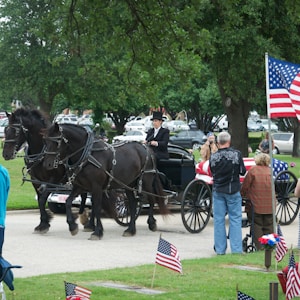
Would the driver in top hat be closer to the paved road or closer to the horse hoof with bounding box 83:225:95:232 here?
the paved road

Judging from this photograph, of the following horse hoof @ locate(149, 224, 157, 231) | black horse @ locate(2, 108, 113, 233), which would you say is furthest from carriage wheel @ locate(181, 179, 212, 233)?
black horse @ locate(2, 108, 113, 233)

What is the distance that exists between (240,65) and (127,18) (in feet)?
22.7

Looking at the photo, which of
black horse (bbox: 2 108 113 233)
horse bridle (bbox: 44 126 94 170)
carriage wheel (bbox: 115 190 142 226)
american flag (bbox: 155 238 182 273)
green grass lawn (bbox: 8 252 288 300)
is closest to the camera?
green grass lawn (bbox: 8 252 288 300)

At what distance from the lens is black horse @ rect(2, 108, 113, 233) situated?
16.5 meters

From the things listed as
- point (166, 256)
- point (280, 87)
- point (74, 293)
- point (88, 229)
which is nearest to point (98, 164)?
point (88, 229)

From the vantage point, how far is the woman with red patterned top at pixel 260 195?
14.1 m

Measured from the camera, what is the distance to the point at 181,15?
14.8m

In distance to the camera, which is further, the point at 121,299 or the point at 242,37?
the point at 242,37

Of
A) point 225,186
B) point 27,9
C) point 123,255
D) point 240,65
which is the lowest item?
point 123,255

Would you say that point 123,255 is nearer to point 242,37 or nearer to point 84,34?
point 84,34

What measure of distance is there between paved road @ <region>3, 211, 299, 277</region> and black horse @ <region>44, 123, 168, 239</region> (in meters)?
0.51

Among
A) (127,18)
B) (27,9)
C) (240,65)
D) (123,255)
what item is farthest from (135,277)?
(27,9)

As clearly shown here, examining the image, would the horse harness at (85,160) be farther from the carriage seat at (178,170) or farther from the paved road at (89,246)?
the carriage seat at (178,170)

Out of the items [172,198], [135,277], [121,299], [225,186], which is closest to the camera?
[121,299]
